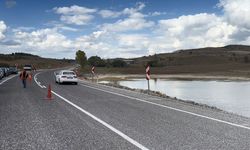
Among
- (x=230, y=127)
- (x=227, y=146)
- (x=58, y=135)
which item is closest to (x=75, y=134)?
(x=58, y=135)

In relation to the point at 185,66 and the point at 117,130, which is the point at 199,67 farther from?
the point at 117,130

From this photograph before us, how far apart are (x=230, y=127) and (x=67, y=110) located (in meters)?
6.37

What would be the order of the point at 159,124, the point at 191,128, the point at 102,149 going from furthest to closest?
the point at 159,124 → the point at 191,128 → the point at 102,149

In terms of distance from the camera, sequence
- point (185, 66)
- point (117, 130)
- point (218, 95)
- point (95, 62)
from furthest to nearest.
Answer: point (95, 62) < point (185, 66) < point (218, 95) < point (117, 130)

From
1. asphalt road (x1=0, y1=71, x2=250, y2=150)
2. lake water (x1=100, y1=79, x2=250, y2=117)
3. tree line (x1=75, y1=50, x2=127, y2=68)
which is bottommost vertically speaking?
lake water (x1=100, y1=79, x2=250, y2=117)

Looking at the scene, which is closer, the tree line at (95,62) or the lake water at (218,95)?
the lake water at (218,95)

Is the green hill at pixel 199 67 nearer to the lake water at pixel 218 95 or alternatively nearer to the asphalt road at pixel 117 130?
the lake water at pixel 218 95

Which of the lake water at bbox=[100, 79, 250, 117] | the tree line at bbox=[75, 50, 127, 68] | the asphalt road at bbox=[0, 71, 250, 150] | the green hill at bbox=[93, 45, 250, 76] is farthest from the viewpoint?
the tree line at bbox=[75, 50, 127, 68]

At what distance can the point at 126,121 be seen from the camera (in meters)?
12.2

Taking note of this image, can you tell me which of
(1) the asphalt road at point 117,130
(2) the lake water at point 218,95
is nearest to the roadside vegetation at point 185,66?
(2) the lake water at point 218,95

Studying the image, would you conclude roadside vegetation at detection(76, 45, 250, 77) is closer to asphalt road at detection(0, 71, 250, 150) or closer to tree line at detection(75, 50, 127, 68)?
tree line at detection(75, 50, 127, 68)

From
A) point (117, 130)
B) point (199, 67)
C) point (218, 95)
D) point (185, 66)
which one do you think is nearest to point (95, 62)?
point (185, 66)

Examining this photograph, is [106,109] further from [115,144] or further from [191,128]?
[115,144]

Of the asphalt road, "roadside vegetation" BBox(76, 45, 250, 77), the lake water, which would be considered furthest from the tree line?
the asphalt road
